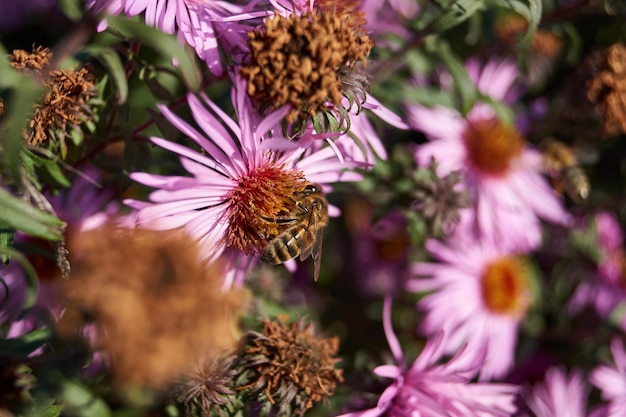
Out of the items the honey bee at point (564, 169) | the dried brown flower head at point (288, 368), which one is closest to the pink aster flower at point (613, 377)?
the honey bee at point (564, 169)

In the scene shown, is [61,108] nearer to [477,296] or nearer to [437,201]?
[437,201]

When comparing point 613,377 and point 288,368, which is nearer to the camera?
point 288,368

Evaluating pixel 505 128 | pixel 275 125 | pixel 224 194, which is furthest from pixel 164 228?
pixel 505 128

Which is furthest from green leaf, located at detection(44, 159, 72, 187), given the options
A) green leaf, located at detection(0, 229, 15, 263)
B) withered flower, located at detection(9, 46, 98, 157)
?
green leaf, located at detection(0, 229, 15, 263)

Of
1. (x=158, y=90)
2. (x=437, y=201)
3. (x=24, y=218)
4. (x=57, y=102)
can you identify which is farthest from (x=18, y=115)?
(x=437, y=201)

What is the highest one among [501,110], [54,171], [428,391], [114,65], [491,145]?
[114,65]

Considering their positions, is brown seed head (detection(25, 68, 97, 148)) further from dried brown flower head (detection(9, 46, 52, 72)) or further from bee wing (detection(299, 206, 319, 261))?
bee wing (detection(299, 206, 319, 261))

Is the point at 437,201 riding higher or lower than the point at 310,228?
lower
